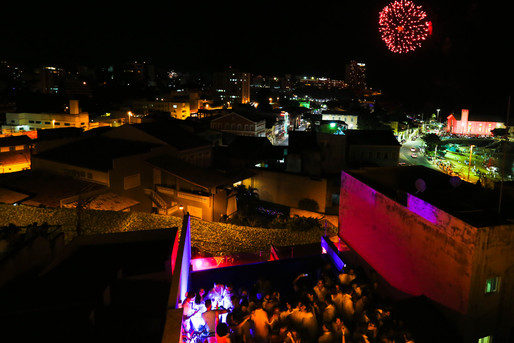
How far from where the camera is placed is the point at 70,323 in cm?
389

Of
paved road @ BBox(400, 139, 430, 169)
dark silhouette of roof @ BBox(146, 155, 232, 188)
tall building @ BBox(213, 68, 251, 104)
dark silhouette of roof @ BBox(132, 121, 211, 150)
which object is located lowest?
paved road @ BBox(400, 139, 430, 169)

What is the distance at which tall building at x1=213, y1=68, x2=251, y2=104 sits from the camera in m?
61.2

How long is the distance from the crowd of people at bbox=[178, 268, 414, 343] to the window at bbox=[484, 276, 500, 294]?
4.53ft

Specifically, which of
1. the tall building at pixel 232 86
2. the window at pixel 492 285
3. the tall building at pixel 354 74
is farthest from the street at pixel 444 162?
the tall building at pixel 354 74

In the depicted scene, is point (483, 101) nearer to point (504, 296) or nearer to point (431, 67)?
point (431, 67)

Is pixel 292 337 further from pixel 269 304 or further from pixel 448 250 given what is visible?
pixel 448 250

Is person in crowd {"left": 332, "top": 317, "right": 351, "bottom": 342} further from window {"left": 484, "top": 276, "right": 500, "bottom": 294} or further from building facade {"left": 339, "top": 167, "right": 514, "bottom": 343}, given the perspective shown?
window {"left": 484, "top": 276, "right": 500, "bottom": 294}

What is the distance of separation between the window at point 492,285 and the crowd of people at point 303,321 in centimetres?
138

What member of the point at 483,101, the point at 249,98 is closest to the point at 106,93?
the point at 249,98

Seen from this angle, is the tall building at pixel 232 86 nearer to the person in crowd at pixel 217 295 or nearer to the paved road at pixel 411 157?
the paved road at pixel 411 157

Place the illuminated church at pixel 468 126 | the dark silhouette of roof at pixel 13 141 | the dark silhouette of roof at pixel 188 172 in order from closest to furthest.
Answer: the dark silhouette of roof at pixel 188 172 → the dark silhouette of roof at pixel 13 141 → the illuminated church at pixel 468 126

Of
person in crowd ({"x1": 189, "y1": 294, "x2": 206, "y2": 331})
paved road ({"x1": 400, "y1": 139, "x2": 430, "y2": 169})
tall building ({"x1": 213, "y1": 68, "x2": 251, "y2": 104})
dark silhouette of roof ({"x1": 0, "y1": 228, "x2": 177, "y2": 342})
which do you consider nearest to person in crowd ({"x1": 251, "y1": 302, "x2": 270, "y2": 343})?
person in crowd ({"x1": 189, "y1": 294, "x2": 206, "y2": 331})

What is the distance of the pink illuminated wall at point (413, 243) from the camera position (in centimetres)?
536

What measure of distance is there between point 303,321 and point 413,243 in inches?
97.5
